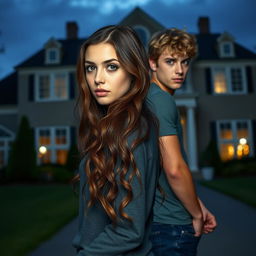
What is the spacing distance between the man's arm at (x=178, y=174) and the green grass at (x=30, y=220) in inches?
140

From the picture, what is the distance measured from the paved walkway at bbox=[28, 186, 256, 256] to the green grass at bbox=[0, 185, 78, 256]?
0.24 m

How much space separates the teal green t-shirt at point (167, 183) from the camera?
156 cm

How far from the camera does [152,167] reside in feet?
4.05

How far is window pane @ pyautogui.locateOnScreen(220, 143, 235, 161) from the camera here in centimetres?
1944

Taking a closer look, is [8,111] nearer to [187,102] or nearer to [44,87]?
[44,87]

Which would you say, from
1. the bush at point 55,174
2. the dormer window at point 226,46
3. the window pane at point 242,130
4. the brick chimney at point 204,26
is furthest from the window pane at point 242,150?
the bush at point 55,174

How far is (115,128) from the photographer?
124 cm

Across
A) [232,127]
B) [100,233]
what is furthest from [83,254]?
[232,127]

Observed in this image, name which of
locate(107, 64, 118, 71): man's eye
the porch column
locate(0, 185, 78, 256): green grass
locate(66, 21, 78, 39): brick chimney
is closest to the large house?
the porch column

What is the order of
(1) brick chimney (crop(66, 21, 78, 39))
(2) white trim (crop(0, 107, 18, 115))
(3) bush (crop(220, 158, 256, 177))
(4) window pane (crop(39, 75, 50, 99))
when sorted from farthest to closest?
1. (1) brick chimney (crop(66, 21, 78, 39))
2. (2) white trim (crop(0, 107, 18, 115))
3. (4) window pane (crop(39, 75, 50, 99))
4. (3) bush (crop(220, 158, 256, 177))

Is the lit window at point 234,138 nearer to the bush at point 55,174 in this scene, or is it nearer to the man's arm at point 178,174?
the bush at point 55,174

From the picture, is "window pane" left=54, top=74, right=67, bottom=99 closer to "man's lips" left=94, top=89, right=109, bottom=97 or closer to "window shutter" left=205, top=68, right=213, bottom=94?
"window shutter" left=205, top=68, right=213, bottom=94

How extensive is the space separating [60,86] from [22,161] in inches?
226

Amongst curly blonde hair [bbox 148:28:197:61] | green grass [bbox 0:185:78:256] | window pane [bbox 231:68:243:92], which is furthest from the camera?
window pane [bbox 231:68:243:92]
